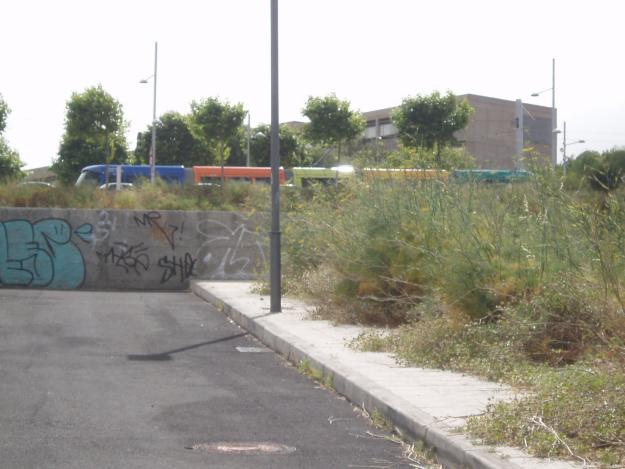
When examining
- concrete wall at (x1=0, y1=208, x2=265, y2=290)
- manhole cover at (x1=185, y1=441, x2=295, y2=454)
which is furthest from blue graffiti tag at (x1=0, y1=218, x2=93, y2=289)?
manhole cover at (x1=185, y1=441, x2=295, y2=454)

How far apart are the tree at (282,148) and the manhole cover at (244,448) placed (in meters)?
50.7

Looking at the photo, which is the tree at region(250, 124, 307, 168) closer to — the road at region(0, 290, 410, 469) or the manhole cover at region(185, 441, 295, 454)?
the road at region(0, 290, 410, 469)

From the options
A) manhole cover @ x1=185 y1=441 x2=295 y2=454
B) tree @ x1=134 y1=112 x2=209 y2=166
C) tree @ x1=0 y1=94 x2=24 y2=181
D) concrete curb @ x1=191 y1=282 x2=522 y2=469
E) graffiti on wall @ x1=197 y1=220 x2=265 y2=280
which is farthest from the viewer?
tree @ x1=134 y1=112 x2=209 y2=166

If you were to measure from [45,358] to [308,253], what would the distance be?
6.87m

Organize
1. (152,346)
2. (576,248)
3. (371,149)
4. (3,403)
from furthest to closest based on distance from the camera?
(371,149) → (152,346) → (576,248) → (3,403)

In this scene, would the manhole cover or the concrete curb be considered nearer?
the concrete curb

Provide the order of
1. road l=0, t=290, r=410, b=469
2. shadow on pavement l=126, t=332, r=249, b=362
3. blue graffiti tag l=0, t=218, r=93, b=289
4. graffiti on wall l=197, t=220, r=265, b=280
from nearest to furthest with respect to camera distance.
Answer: road l=0, t=290, r=410, b=469 < shadow on pavement l=126, t=332, r=249, b=362 < blue graffiti tag l=0, t=218, r=93, b=289 < graffiti on wall l=197, t=220, r=265, b=280

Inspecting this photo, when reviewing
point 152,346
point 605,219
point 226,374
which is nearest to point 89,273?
point 152,346

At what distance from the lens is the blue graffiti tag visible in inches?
858

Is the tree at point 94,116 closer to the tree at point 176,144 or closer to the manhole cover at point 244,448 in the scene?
the tree at point 176,144

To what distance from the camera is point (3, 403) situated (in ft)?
25.5

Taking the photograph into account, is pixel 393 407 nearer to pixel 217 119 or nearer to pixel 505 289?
pixel 505 289

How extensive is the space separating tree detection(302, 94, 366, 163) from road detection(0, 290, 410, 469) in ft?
86.8

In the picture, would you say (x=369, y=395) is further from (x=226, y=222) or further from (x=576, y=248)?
(x=226, y=222)
